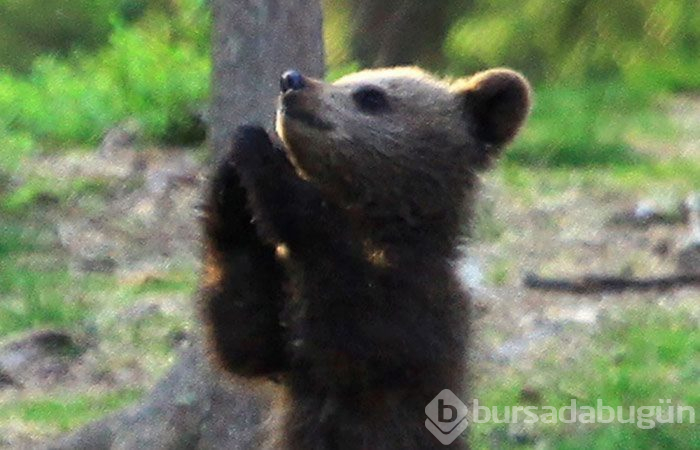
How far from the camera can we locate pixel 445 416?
15.0 ft

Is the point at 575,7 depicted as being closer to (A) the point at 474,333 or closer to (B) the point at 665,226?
(A) the point at 474,333

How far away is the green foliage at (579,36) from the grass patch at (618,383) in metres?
1.30

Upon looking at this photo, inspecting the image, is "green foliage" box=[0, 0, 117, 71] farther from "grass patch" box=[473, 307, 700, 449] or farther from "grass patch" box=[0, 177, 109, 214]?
"grass patch" box=[473, 307, 700, 449]

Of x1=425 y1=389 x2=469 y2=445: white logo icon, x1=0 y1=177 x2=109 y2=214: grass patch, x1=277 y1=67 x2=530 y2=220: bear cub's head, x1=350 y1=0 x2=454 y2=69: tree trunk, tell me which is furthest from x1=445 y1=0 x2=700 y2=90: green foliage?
x1=0 y1=177 x2=109 y2=214: grass patch

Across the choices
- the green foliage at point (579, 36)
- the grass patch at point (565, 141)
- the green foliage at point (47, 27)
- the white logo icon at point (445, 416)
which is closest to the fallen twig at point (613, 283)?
the green foliage at point (579, 36)

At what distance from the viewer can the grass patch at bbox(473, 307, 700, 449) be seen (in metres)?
6.31

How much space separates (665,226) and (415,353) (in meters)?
6.31

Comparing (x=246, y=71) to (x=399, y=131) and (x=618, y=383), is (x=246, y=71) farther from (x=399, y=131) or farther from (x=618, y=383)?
(x=618, y=383)

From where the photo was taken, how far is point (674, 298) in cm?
880

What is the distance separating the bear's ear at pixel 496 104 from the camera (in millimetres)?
4621

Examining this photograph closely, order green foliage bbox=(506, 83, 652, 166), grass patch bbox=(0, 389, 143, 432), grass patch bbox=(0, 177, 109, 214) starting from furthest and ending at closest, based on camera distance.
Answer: green foliage bbox=(506, 83, 652, 166), grass patch bbox=(0, 177, 109, 214), grass patch bbox=(0, 389, 143, 432)

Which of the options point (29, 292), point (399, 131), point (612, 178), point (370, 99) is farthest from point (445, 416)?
point (612, 178)

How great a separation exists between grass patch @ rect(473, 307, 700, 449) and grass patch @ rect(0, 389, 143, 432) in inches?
65.7

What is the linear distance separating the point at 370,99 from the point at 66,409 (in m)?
3.33
